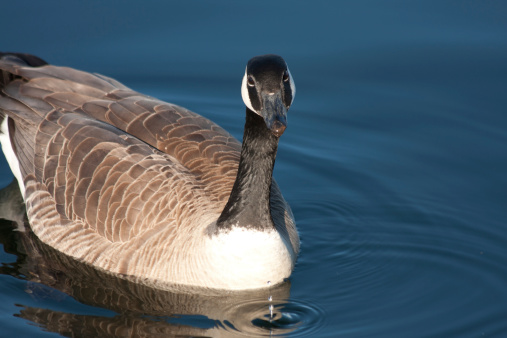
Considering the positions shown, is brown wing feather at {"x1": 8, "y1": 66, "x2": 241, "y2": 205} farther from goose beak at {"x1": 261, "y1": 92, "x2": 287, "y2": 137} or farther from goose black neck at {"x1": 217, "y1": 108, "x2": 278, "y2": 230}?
A: goose beak at {"x1": 261, "y1": 92, "x2": 287, "y2": 137}

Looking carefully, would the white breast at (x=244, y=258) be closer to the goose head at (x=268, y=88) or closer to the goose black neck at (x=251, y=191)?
the goose black neck at (x=251, y=191)

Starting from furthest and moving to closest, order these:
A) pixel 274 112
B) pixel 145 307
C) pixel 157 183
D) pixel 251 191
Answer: pixel 157 183, pixel 145 307, pixel 251 191, pixel 274 112

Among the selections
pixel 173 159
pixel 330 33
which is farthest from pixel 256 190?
pixel 330 33

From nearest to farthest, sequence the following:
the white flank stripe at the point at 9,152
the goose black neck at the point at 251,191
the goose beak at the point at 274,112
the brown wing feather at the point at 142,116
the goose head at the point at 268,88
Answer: the goose beak at the point at 274,112, the goose head at the point at 268,88, the goose black neck at the point at 251,191, the brown wing feather at the point at 142,116, the white flank stripe at the point at 9,152

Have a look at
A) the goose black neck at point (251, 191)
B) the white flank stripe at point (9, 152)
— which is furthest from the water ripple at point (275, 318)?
the white flank stripe at point (9, 152)

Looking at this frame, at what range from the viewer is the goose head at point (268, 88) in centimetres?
704

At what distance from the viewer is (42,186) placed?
9.13 metres

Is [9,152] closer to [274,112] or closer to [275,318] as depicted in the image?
[275,318]

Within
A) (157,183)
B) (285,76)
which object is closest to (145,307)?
(157,183)

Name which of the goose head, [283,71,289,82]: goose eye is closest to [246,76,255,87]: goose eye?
the goose head

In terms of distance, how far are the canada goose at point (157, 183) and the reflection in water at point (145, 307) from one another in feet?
0.45

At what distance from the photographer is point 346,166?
1073 centimetres

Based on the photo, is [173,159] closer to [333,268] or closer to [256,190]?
[256,190]

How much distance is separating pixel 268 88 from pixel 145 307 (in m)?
2.68
